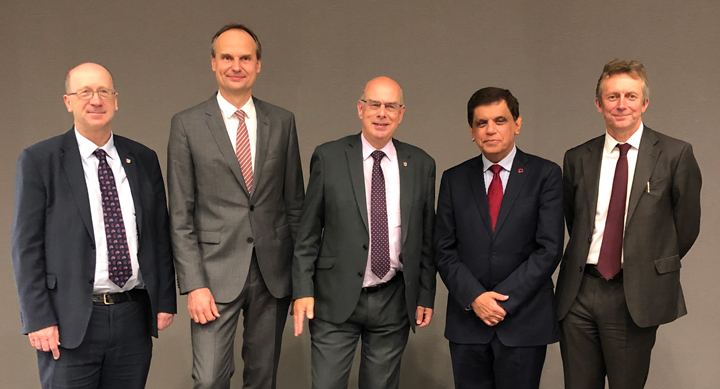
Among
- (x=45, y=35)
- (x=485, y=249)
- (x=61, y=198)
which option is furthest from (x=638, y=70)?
(x=45, y=35)

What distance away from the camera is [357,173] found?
2.52 meters

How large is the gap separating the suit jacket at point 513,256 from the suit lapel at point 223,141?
909 mm

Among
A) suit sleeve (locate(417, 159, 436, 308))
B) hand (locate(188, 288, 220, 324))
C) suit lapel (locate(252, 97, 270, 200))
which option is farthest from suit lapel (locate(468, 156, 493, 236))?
hand (locate(188, 288, 220, 324))

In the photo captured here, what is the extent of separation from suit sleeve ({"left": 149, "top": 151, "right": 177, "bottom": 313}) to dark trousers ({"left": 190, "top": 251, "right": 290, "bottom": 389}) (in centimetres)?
16

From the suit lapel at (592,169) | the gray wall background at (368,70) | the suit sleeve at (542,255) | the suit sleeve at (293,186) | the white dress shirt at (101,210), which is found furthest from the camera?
the gray wall background at (368,70)

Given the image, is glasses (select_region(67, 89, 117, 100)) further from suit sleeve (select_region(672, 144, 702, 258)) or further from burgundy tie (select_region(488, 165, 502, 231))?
suit sleeve (select_region(672, 144, 702, 258))

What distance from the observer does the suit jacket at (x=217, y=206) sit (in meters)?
2.42

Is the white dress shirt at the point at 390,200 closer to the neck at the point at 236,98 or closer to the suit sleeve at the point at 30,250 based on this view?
the neck at the point at 236,98

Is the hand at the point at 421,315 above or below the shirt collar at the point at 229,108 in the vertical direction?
below

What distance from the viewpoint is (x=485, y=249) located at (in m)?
2.47

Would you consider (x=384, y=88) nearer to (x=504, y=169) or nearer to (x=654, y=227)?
(x=504, y=169)

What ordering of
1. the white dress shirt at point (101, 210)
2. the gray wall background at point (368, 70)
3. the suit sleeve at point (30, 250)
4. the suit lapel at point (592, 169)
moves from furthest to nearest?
the gray wall background at point (368, 70) < the suit lapel at point (592, 169) < the white dress shirt at point (101, 210) < the suit sleeve at point (30, 250)

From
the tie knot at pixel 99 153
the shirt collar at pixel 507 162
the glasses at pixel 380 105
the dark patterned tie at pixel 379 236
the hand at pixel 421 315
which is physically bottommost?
the hand at pixel 421 315

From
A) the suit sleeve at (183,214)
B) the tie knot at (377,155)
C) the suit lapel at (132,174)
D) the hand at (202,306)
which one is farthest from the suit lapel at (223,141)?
the tie knot at (377,155)
